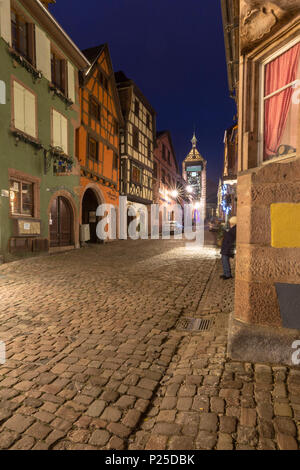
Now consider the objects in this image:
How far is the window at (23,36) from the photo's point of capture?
9.52 meters

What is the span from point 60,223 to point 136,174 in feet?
36.4

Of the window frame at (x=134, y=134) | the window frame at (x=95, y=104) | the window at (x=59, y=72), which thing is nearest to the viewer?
the window at (x=59, y=72)

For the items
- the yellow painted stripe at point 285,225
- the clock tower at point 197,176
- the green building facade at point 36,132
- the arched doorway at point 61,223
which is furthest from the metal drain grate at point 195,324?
the clock tower at point 197,176

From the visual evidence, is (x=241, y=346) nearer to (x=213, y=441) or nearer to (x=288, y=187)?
(x=213, y=441)

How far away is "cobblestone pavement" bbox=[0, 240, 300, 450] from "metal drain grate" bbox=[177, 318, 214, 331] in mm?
38

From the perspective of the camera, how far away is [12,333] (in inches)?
130

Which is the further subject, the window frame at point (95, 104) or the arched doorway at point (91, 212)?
the arched doorway at point (91, 212)

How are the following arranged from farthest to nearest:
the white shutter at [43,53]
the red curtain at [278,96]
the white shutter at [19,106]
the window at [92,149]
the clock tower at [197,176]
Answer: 1. the clock tower at [197,176]
2. the window at [92,149]
3. the white shutter at [43,53]
4. the white shutter at [19,106]
5. the red curtain at [278,96]

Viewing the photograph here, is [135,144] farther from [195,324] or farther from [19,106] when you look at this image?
[195,324]

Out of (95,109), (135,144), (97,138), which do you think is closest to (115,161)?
(97,138)

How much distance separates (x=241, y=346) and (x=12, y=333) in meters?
2.84

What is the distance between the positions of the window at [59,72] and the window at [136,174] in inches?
381

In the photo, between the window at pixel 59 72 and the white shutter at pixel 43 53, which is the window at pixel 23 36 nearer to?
the white shutter at pixel 43 53
